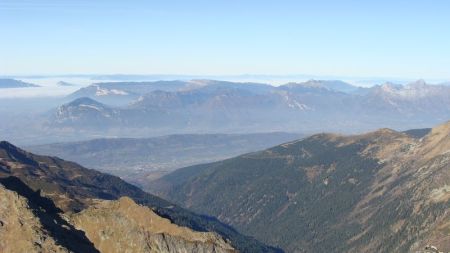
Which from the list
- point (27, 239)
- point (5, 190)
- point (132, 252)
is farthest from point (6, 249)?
point (132, 252)

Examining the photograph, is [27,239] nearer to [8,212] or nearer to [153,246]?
[8,212]

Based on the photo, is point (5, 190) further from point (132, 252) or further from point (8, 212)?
point (132, 252)

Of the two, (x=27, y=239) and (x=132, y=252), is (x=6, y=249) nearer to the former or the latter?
(x=27, y=239)

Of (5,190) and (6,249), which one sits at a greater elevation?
(5,190)

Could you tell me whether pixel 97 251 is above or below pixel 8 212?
below

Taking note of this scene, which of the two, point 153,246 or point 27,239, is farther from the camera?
point 153,246

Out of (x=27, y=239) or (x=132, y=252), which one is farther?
(x=132, y=252)

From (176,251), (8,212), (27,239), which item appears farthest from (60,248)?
(176,251)
